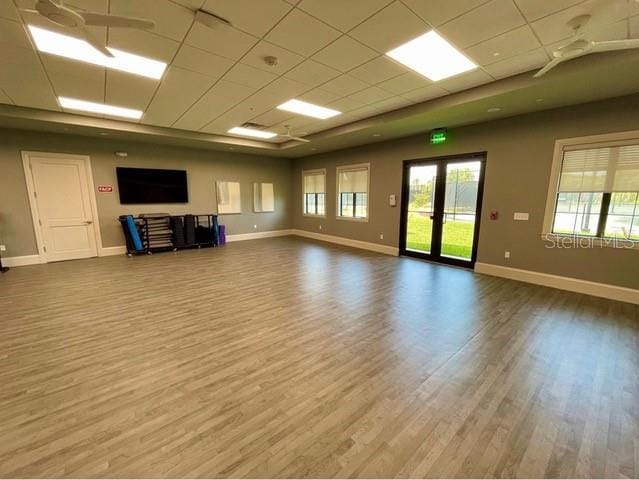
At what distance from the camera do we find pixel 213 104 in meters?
4.31

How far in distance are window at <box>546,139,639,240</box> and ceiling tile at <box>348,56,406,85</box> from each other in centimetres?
299

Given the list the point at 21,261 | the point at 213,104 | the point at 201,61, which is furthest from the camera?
the point at 21,261

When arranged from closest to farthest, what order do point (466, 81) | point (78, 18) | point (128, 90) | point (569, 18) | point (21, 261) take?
point (78, 18) < point (569, 18) < point (466, 81) < point (128, 90) < point (21, 261)

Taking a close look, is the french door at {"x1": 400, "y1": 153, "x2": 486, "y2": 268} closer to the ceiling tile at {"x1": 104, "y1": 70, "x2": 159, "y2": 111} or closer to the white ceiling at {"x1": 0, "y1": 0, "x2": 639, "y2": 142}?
the white ceiling at {"x1": 0, "y1": 0, "x2": 639, "y2": 142}

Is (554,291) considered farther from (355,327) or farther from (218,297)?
(218,297)

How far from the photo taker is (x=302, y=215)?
31.1 ft

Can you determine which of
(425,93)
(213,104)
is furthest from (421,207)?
(213,104)

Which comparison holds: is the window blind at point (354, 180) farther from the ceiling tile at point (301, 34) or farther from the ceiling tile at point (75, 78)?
the ceiling tile at point (75, 78)

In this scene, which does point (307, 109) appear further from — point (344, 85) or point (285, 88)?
point (344, 85)

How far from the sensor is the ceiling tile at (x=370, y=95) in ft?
12.4

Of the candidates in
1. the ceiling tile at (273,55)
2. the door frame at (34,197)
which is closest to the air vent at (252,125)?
the ceiling tile at (273,55)

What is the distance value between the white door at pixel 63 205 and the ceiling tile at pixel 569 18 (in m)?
8.23

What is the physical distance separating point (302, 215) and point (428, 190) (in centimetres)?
474

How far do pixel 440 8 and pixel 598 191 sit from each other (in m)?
3.69
